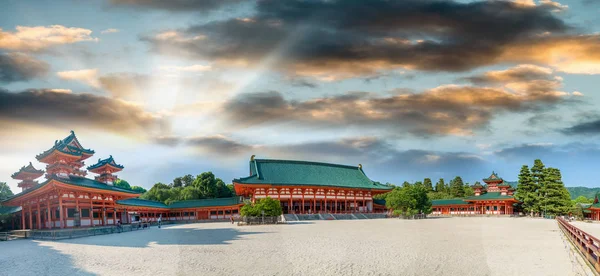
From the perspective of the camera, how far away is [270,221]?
42781 mm

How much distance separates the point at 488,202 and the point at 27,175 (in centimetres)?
6979

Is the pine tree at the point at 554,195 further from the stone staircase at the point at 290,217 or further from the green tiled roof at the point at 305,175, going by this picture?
the stone staircase at the point at 290,217

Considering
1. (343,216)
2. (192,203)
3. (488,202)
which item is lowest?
(488,202)

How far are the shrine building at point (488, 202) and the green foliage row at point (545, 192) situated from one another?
6118mm

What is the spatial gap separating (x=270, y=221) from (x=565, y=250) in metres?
28.6

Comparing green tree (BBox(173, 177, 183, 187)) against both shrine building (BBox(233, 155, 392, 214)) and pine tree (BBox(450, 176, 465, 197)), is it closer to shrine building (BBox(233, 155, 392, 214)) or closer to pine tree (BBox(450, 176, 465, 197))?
shrine building (BBox(233, 155, 392, 214))

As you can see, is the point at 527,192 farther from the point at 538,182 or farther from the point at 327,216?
the point at 327,216

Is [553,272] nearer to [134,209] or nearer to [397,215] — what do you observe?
[397,215]

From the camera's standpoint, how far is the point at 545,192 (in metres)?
60.0

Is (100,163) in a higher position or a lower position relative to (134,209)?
higher

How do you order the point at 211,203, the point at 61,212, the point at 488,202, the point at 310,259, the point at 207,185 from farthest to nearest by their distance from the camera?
1. the point at 207,185
2. the point at 488,202
3. the point at 211,203
4. the point at 61,212
5. the point at 310,259

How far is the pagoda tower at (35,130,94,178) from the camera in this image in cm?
3647

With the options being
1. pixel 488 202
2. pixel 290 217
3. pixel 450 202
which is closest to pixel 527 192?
pixel 488 202

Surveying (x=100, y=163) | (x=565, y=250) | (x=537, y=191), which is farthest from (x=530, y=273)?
(x=537, y=191)
